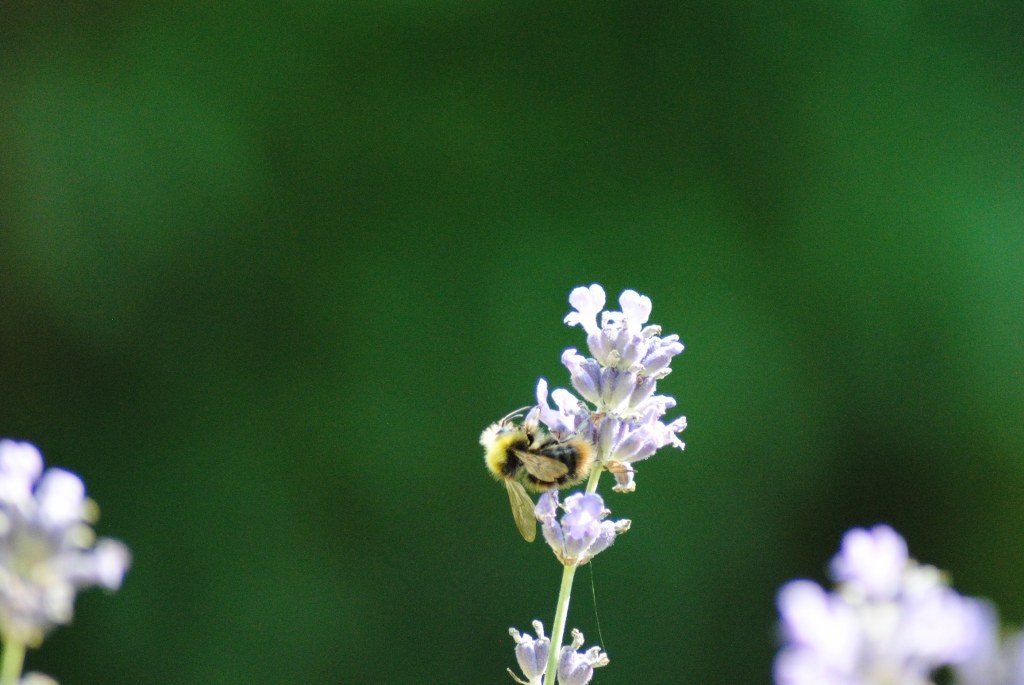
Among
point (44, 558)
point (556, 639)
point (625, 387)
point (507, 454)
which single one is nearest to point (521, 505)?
point (507, 454)

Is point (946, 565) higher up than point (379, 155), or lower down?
lower down

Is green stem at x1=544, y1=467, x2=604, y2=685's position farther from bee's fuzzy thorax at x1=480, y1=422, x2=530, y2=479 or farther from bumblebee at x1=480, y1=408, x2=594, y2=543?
bee's fuzzy thorax at x1=480, y1=422, x2=530, y2=479

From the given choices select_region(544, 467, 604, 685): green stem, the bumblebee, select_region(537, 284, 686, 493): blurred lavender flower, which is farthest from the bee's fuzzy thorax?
select_region(544, 467, 604, 685): green stem

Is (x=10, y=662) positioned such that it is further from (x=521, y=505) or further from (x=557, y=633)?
(x=521, y=505)

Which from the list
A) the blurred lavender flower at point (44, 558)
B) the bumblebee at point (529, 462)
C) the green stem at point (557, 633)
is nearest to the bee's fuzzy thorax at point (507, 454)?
the bumblebee at point (529, 462)

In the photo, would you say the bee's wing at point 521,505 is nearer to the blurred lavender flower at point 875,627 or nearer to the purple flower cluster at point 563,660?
the purple flower cluster at point 563,660

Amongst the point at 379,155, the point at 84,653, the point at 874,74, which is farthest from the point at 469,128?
the point at 84,653

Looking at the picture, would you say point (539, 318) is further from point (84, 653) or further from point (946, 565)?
point (84, 653)
